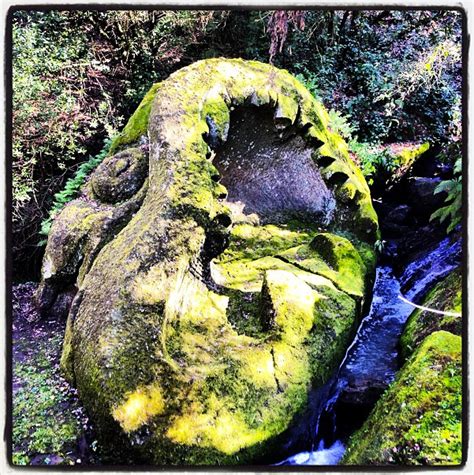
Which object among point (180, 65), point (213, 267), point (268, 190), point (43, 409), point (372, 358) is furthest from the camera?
point (180, 65)

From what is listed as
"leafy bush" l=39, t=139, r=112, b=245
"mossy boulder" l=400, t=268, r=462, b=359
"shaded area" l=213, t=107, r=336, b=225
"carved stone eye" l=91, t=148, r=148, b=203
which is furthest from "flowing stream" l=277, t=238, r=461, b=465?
"leafy bush" l=39, t=139, r=112, b=245

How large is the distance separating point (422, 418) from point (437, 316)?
1425 millimetres

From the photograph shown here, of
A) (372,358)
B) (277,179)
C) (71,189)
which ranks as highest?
(277,179)

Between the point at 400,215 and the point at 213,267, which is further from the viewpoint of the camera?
the point at 400,215

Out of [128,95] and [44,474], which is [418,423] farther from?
[128,95]

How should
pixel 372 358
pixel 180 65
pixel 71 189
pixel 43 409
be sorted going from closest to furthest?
pixel 43 409 < pixel 372 358 < pixel 71 189 < pixel 180 65

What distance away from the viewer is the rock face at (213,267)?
3.27 m

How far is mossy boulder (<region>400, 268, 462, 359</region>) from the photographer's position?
3918 millimetres

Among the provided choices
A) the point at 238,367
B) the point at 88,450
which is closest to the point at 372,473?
the point at 238,367

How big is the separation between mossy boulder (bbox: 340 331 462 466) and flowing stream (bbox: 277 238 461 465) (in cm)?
32

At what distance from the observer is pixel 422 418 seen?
309 cm

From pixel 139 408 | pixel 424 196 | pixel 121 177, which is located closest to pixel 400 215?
pixel 424 196

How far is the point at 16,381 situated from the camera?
3621mm

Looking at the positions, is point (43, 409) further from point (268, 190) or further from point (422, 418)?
point (268, 190)
